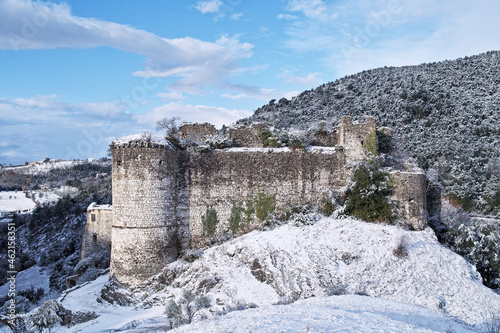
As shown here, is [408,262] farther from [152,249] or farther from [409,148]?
[409,148]

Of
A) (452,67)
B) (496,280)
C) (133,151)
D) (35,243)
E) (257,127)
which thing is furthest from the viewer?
(452,67)

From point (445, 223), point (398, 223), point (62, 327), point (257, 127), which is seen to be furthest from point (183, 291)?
point (445, 223)

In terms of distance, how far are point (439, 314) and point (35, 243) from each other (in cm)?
→ 4329

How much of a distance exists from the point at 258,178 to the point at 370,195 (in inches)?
210

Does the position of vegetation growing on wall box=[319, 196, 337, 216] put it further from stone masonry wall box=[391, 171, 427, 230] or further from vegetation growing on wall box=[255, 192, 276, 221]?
stone masonry wall box=[391, 171, 427, 230]

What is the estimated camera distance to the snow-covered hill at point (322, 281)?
46.1 ft

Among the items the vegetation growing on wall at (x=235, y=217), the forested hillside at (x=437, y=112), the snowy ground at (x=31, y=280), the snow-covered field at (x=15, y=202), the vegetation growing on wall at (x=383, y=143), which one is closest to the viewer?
the vegetation growing on wall at (x=235, y=217)

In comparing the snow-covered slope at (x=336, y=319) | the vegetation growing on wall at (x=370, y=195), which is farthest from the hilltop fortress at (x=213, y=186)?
the snow-covered slope at (x=336, y=319)

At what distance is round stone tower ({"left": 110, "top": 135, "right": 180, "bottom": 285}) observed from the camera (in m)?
17.4

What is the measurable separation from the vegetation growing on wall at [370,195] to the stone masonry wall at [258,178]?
3.00ft

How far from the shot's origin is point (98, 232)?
25938 mm

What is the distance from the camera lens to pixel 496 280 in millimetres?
18938

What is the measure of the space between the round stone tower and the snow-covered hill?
949 mm

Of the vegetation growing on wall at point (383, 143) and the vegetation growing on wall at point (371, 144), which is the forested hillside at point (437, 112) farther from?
the vegetation growing on wall at point (371, 144)
